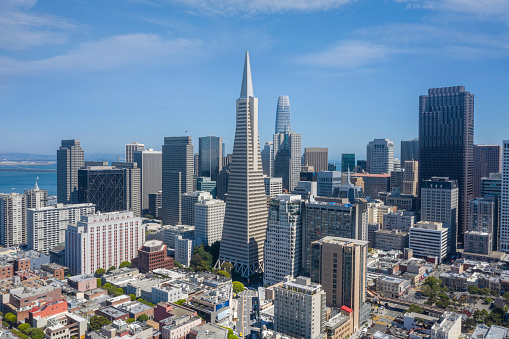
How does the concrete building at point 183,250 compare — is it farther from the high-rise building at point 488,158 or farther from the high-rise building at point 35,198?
the high-rise building at point 488,158

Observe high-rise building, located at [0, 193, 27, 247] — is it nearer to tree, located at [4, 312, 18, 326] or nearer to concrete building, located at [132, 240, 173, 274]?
concrete building, located at [132, 240, 173, 274]

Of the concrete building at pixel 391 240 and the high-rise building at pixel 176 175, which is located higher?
the high-rise building at pixel 176 175

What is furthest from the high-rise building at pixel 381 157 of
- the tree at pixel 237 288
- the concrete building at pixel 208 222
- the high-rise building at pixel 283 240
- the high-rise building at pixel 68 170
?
the tree at pixel 237 288

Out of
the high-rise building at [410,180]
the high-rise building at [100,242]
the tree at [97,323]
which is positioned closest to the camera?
the tree at [97,323]

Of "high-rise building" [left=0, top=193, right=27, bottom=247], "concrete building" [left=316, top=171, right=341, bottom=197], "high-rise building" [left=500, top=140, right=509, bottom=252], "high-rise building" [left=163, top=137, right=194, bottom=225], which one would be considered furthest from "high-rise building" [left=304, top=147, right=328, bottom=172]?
"high-rise building" [left=0, top=193, right=27, bottom=247]

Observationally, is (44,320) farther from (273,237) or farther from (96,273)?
(273,237)

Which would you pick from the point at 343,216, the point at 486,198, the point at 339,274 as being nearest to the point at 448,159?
the point at 486,198

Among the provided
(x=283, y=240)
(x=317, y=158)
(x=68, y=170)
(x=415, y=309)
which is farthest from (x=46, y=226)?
(x=317, y=158)

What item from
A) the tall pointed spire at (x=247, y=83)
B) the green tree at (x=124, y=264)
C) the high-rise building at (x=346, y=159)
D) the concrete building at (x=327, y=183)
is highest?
the tall pointed spire at (x=247, y=83)
